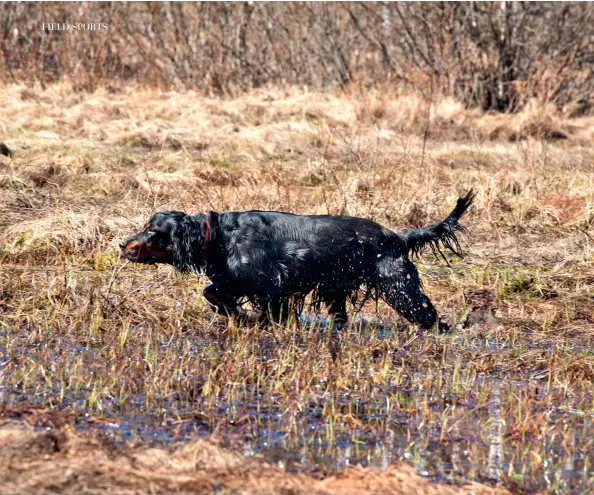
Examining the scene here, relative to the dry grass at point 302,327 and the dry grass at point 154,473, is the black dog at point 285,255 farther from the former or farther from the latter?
the dry grass at point 154,473

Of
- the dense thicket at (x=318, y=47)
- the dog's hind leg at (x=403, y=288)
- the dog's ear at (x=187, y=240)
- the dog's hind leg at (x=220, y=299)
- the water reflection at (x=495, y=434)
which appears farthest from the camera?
the dense thicket at (x=318, y=47)

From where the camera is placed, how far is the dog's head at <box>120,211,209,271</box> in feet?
→ 20.6

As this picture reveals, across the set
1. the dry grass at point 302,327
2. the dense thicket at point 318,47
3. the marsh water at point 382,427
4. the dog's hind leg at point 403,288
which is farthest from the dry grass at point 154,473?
the dense thicket at point 318,47

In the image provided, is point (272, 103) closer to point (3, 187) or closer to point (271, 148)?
point (271, 148)

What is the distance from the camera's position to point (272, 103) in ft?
45.7

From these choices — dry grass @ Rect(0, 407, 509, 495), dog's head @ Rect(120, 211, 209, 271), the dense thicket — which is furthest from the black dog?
the dense thicket

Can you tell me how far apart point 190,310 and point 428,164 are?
452cm

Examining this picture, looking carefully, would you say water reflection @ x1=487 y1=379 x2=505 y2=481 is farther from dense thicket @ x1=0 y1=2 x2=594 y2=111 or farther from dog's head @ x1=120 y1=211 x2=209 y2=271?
dense thicket @ x1=0 y1=2 x2=594 y2=111

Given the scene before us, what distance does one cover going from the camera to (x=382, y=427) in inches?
187

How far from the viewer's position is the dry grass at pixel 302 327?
468cm

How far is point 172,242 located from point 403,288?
4.98ft

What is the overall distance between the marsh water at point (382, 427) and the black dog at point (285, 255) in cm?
108

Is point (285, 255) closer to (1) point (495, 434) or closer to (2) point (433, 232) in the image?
(2) point (433, 232)

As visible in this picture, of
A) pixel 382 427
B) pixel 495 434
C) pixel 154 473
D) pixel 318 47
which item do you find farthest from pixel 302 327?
pixel 318 47
